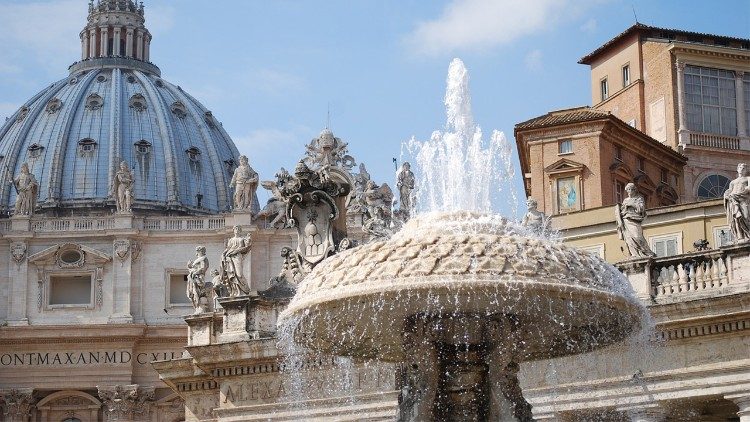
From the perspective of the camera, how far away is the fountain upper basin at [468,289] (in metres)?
18.5

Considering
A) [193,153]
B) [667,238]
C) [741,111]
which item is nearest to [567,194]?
[741,111]

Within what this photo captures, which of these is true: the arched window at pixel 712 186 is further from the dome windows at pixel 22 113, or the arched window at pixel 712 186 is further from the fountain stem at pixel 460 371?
the dome windows at pixel 22 113

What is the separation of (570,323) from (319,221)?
13.5m

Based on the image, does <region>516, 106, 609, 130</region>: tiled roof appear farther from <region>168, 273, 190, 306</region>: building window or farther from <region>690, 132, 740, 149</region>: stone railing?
<region>168, 273, 190, 306</region>: building window

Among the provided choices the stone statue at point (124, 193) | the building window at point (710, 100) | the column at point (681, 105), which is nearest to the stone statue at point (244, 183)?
the stone statue at point (124, 193)

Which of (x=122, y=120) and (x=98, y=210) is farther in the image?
(x=122, y=120)

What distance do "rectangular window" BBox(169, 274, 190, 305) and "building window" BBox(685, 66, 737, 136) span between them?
4790cm

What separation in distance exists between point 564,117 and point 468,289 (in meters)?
35.8

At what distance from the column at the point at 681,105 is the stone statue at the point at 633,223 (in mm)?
27445

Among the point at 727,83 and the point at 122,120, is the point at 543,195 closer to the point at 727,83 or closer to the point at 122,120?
the point at 727,83

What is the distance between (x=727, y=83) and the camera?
58.6 m

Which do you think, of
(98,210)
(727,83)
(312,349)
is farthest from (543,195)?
(98,210)

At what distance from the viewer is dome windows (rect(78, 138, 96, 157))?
147750 millimetres

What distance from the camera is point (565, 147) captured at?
175ft
